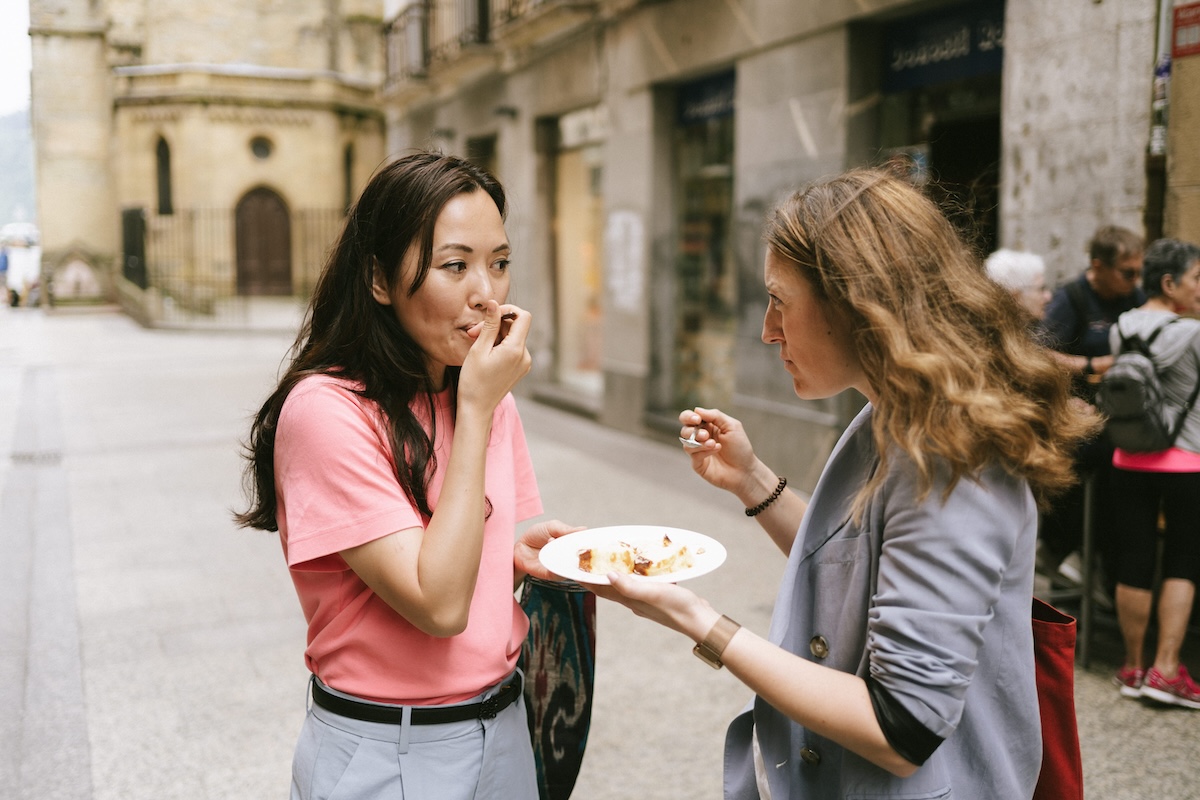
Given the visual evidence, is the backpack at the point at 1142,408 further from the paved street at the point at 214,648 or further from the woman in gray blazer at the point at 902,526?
the woman in gray blazer at the point at 902,526

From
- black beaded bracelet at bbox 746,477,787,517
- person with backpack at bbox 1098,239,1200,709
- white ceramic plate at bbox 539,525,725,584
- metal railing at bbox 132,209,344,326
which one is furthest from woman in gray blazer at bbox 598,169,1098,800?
metal railing at bbox 132,209,344,326

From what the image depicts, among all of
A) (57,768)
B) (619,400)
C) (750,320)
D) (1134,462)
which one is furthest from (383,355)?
(619,400)

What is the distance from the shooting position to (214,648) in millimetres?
5016

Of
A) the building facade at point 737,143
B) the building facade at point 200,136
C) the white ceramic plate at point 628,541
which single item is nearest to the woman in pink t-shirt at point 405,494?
the white ceramic plate at point 628,541

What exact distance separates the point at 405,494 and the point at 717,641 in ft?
1.91

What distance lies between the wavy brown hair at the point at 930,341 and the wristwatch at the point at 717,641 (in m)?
0.27

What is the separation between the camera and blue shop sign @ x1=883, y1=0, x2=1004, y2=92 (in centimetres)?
688

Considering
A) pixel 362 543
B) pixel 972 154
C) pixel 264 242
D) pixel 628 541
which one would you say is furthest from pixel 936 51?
pixel 264 242

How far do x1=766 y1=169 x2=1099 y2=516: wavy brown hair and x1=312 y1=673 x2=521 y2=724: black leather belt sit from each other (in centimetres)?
78

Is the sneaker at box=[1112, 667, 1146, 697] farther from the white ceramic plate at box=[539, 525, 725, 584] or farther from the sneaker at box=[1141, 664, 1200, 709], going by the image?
the white ceramic plate at box=[539, 525, 725, 584]

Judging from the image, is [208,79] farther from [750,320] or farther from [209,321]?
[750,320]

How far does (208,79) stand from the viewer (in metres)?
36.1

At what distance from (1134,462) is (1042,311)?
4.58 feet

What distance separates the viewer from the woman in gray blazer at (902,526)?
1.44 meters
